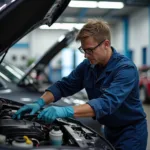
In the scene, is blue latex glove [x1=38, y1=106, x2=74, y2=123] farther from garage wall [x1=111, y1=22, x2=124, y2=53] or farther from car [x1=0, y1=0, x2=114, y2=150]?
garage wall [x1=111, y1=22, x2=124, y2=53]

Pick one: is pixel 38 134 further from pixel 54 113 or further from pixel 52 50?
pixel 52 50

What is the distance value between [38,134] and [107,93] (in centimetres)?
53

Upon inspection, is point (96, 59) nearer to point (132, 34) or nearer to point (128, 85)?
point (128, 85)

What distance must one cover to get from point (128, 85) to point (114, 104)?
192 mm

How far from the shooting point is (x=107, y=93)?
2.01 m

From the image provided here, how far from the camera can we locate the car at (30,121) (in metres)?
1.67

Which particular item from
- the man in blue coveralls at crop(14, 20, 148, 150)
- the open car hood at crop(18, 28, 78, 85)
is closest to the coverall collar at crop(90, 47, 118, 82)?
the man in blue coveralls at crop(14, 20, 148, 150)

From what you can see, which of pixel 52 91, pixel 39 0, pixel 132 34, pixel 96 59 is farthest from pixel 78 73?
pixel 132 34

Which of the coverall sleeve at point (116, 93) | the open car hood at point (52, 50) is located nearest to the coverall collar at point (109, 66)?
the coverall sleeve at point (116, 93)

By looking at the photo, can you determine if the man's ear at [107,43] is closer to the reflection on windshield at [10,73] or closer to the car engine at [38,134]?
the car engine at [38,134]

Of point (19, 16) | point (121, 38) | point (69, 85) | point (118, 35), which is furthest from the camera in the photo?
point (118, 35)

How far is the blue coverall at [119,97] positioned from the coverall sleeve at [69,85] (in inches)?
0.9

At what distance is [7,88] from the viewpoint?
429 centimetres

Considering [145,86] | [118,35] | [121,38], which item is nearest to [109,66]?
[145,86]
